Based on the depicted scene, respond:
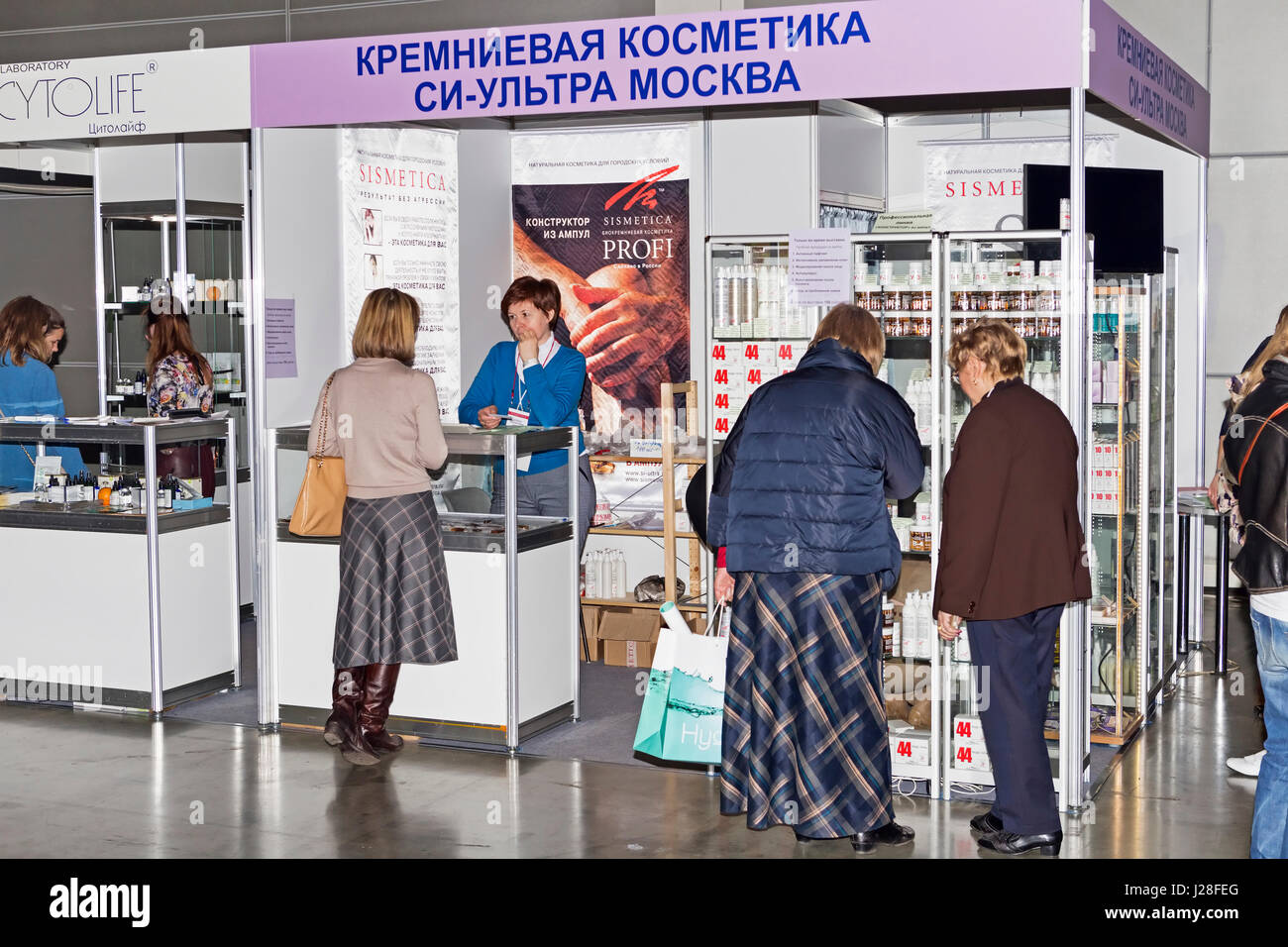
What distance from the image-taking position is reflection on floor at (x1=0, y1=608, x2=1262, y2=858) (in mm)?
4488

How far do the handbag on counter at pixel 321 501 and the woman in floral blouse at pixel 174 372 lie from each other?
62.2 inches

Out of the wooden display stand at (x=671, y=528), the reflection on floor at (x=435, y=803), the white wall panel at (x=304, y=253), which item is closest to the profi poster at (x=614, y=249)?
the wooden display stand at (x=671, y=528)

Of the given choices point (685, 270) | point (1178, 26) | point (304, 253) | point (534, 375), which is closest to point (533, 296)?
point (534, 375)

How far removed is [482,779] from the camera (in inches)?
204

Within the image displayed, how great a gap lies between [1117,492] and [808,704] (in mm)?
1981

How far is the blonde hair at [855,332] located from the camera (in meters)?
4.33

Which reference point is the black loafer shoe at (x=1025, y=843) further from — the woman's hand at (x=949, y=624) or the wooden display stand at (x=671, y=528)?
the wooden display stand at (x=671, y=528)

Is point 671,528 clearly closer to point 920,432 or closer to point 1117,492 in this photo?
point 920,432

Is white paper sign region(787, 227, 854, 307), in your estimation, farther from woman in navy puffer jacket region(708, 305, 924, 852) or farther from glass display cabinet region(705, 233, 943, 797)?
woman in navy puffer jacket region(708, 305, 924, 852)

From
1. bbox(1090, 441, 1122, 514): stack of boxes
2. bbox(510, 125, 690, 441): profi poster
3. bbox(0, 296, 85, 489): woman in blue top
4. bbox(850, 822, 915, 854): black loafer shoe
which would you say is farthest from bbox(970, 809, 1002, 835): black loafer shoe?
bbox(0, 296, 85, 489): woman in blue top

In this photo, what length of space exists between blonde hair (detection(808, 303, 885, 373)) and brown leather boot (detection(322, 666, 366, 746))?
7.40 ft

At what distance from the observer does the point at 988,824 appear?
4508 mm

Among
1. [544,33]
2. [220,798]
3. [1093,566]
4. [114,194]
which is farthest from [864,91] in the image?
[114,194]
